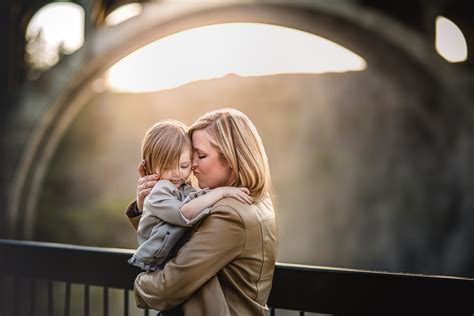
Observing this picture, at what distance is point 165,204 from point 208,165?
0.61 ft

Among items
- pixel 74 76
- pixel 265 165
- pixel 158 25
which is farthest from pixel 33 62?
pixel 265 165

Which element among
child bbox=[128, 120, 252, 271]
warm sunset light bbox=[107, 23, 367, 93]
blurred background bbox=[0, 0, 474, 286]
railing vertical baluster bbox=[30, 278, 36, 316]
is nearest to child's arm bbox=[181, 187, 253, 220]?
child bbox=[128, 120, 252, 271]

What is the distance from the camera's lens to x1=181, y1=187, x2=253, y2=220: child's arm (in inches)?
74.4

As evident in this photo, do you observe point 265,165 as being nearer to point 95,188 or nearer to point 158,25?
point 158,25

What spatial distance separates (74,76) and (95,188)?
4462 millimetres

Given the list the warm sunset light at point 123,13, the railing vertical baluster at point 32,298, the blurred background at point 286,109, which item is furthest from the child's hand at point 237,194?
the warm sunset light at point 123,13

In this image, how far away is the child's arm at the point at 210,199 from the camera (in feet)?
6.20

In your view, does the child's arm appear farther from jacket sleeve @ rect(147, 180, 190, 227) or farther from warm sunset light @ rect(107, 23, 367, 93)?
warm sunset light @ rect(107, 23, 367, 93)

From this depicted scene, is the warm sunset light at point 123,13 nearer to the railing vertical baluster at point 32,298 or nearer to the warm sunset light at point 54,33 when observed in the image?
the warm sunset light at point 54,33

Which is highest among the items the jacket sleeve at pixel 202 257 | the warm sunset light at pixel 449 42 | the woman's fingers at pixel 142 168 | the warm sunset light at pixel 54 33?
the warm sunset light at pixel 54 33

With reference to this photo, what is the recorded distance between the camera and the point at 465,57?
23.3 ft

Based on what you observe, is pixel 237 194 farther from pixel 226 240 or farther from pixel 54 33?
pixel 54 33

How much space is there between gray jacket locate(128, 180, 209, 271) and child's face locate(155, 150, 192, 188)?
0.11 feet

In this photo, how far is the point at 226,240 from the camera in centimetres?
186
